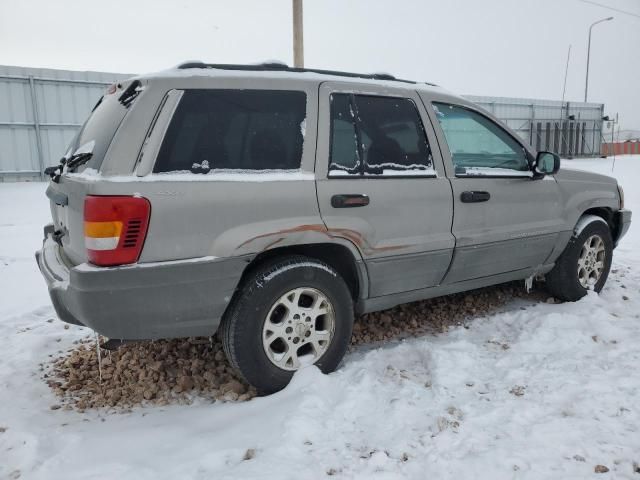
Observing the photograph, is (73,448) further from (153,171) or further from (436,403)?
(436,403)

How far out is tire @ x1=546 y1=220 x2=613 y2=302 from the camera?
4430 millimetres

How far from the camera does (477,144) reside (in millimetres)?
4051

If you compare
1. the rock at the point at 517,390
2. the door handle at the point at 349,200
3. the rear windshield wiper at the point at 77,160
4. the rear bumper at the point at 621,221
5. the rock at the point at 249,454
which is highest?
the rear windshield wiper at the point at 77,160

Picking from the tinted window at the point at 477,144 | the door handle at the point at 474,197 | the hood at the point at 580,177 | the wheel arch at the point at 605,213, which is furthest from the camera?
the wheel arch at the point at 605,213

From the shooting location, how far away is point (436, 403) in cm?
284

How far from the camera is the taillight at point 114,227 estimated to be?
2449 mm

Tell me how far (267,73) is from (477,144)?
188 cm

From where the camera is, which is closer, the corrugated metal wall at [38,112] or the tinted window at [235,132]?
the tinted window at [235,132]

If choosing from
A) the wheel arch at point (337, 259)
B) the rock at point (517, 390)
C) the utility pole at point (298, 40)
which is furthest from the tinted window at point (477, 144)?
the utility pole at point (298, 40)

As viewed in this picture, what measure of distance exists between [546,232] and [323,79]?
226 cm

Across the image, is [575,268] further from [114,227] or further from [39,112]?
[39,112]

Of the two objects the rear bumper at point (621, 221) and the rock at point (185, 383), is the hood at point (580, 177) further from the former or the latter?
the rock at point (185, 383)

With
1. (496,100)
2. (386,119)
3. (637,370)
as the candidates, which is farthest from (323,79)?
(496,100)

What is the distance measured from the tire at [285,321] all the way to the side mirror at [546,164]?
1.94m
